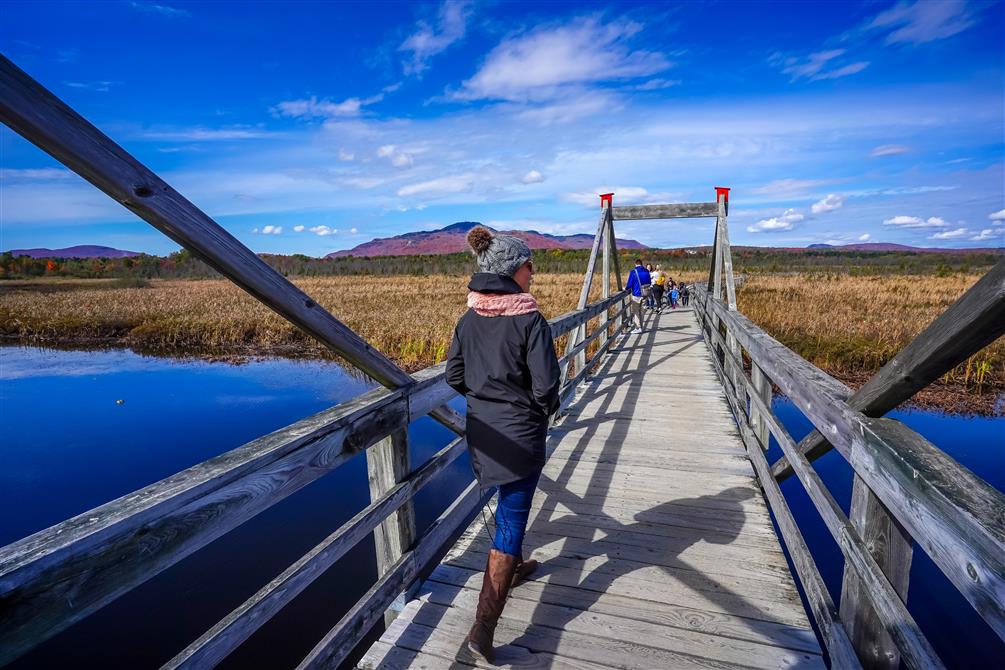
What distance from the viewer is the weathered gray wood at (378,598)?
195 centimetres

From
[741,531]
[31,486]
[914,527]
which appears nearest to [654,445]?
[741,531]

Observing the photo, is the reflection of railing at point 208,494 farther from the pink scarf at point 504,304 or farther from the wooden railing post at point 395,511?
the pink scarf at point 504,304

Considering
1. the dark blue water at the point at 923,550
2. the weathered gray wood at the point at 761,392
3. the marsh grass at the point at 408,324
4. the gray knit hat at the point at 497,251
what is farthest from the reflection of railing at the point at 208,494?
the marsh grass at the point at 408,324

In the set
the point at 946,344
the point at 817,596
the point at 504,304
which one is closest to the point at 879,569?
the point at 817,596

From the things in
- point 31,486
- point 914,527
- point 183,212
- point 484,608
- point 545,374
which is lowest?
point 31,486

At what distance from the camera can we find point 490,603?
2162mm

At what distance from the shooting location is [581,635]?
7.70 ft

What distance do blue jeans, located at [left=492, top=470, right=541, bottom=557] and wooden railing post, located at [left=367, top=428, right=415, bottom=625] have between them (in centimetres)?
49

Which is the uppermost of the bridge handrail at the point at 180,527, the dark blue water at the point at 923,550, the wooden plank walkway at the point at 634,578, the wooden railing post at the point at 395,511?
the bridge handrail at the point at 180,527

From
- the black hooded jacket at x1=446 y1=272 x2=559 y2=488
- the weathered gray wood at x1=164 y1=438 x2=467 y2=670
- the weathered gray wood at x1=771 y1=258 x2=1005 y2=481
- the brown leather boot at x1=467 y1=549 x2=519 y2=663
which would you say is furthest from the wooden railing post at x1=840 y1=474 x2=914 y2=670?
the weathered gray wood at x1=164 y1=438 x2=467 y2=670

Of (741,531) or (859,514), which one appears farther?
(741,531)

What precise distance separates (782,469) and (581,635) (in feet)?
7.00

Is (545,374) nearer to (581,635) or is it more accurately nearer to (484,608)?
(484,608)

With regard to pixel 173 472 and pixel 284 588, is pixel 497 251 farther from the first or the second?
pixel 173 472
